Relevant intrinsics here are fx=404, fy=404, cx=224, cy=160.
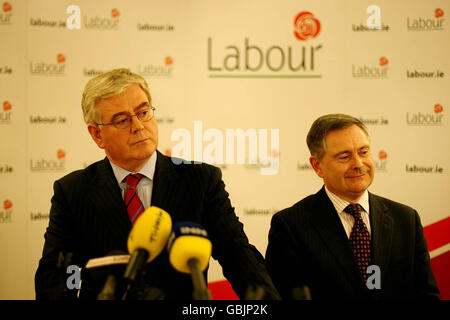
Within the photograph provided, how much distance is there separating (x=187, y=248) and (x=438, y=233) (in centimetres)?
321

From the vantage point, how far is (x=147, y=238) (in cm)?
104

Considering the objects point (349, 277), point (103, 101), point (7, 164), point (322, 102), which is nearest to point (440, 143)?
point (322, 102)

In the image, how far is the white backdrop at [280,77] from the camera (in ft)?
11.0

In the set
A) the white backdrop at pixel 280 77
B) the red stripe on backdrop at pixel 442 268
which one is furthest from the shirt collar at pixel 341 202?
the red stripe on backdrop at pixel 442 268

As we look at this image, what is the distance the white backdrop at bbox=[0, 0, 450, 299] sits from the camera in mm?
3365

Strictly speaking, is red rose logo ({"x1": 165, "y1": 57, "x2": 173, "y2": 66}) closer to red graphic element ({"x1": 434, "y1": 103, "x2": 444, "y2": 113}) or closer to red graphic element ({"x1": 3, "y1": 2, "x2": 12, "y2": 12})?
red graphic element ({"x1": 3, "y1": 2, "x2": 12, "y2": 12})

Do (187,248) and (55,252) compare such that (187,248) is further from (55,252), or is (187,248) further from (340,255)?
(340,255)

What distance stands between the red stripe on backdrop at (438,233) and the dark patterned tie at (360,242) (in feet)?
6.57

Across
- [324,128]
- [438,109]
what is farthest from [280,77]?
[324,128]

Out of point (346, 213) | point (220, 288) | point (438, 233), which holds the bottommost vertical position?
point (220, 288)

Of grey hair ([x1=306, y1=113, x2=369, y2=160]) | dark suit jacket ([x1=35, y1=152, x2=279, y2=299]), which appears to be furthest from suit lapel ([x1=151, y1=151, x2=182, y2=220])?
grey hair ([x1=306, y1=113, x2=369, y2=160])

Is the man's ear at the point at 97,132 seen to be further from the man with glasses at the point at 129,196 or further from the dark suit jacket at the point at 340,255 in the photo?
the dark suit jacket at the point at 340,255

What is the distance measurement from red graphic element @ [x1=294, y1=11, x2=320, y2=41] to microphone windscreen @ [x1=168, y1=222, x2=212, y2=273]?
2776mm

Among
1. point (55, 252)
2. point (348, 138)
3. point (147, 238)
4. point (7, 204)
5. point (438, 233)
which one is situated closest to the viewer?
point (147, 238)
